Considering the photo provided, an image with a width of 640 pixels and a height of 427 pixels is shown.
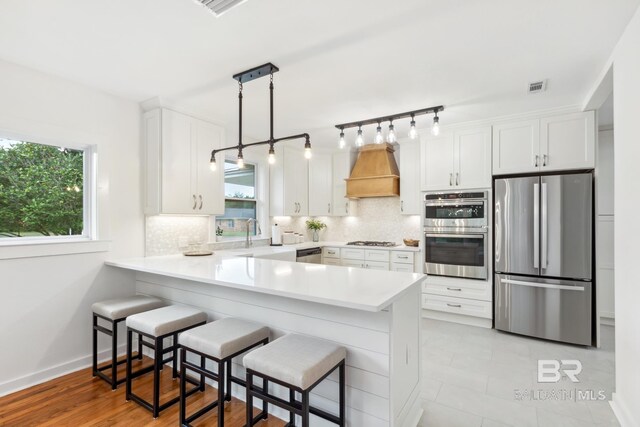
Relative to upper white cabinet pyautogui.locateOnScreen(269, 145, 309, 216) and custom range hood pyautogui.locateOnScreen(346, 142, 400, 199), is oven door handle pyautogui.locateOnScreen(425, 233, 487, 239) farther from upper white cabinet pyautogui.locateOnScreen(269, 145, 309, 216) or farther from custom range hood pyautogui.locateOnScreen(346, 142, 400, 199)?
upper white cabinet pyautogui.locateOnScreen(269, 145, 309, 216)

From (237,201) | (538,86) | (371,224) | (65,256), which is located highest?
(538,86)

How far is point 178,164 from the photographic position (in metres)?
3.31

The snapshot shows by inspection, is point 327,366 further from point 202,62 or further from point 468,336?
point 468,336

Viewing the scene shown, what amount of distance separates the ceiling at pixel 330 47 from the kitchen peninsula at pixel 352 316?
156 centimetres

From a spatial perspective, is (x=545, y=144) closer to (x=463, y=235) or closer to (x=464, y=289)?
(x=463, y=235)

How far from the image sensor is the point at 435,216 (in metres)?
4.17

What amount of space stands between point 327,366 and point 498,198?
304 centimetres

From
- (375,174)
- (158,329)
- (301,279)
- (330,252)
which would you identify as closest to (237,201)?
(330,252)

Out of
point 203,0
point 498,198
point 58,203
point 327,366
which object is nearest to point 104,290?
point 58,203

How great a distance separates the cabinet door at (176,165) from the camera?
320 centimetres

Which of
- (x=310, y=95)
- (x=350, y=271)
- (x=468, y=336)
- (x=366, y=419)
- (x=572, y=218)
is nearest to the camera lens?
(x=366, y=419)

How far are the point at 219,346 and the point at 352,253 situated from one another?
10.5 feet

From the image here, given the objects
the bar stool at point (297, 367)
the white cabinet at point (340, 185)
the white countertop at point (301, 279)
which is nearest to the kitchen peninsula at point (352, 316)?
the white countertop at point (301, 279)

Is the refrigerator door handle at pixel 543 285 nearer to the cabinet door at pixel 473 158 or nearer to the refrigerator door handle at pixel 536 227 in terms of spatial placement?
the refrigerator door handle at pixel 536 227
